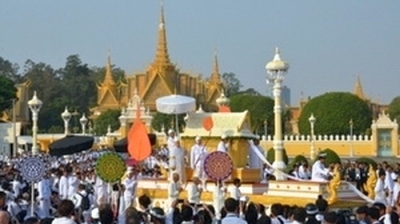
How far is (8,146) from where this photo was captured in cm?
5009

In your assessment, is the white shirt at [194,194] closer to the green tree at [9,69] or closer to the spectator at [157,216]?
the spectator at [157,216]

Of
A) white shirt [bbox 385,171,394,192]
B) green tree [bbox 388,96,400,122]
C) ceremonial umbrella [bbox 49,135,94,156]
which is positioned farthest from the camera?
green tree [bbox 388,96,400,122]

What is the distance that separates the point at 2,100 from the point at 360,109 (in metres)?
23.5

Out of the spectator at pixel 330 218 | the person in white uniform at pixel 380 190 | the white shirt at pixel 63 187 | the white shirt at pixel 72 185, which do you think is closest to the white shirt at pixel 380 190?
the person in white uniform at pixel 380 190

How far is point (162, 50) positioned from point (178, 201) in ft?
206

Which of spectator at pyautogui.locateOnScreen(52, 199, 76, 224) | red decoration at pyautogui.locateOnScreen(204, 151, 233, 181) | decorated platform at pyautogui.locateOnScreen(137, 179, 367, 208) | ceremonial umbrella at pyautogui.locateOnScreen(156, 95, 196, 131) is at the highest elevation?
ceremonial umbrella at pyautogui.locateOnScreen(156, 95, 196, 131)

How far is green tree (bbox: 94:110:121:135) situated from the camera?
64125 millimetres

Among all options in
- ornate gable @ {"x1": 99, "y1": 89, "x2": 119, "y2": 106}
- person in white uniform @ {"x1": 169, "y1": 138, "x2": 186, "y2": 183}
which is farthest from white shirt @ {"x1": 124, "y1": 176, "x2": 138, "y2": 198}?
ornate gable @ {"x1": 99, "y1": 89, "x2": 119, "y2": 106}

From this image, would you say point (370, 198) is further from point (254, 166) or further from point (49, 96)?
point (49, 96)

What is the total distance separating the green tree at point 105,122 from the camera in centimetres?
6412

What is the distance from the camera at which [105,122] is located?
65.0m

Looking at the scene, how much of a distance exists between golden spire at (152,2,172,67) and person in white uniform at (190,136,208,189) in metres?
55.3

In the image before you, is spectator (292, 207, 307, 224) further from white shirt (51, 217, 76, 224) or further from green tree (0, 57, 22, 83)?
green tree (0, 57, 22, 83)

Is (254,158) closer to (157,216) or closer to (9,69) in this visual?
(157,216)
